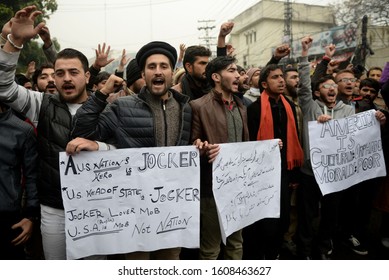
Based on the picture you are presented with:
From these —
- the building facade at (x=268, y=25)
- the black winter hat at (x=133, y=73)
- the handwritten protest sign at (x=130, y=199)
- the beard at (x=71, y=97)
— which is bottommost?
the handwritten protest sign at (x=130, y=199)

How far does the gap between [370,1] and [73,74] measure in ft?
88.2

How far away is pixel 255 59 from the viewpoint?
67188 millimetres

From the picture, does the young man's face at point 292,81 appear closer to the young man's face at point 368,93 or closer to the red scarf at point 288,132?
the red scarf at point 288,132

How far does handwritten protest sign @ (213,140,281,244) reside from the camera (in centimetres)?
265

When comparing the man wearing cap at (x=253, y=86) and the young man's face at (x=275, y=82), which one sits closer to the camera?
the young man's face at (x=275, y=82)

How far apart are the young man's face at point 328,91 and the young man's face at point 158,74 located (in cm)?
183

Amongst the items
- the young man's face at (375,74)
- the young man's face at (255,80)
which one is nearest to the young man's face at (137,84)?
the young man's face at (255,80)

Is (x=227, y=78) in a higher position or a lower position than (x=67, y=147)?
higher

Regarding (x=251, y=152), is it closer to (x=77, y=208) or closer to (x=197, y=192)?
(x=197, y=192)

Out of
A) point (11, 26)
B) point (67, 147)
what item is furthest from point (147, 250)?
point (11, 26)

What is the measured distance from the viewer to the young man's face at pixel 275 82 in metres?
3.33

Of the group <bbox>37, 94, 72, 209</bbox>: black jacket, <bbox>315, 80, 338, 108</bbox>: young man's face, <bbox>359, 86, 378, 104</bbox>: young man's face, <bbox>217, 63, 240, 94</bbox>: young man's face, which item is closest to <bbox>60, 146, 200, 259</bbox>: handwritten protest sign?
<bbox>37, 94, 72, 209</bbox>: black jacket

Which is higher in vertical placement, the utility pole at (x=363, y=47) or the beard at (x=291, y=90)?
the utility pole at (x=363, y=47)

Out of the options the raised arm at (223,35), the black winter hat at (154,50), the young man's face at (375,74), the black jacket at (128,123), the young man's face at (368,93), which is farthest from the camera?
the young man's face at (375,74)
